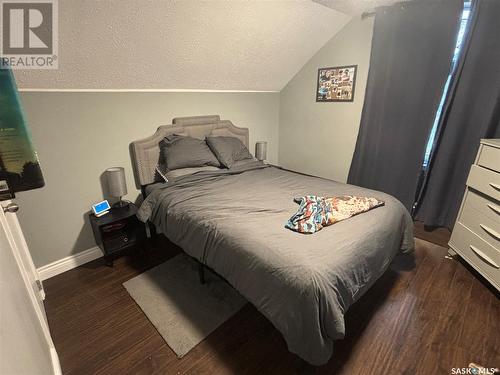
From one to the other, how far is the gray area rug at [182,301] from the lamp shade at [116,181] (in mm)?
750

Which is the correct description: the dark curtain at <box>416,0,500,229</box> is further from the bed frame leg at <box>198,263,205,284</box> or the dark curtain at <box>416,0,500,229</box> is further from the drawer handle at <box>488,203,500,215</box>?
the bed frame leg at <box>198,263,205,284</box>

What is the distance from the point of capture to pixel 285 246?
1.35 m

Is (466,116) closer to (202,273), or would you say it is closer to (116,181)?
(202,273)

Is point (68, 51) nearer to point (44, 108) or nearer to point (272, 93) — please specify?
point (44, 108)

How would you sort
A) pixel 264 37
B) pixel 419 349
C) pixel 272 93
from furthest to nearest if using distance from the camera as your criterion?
A: pixel 272 93
pixel 264 37
pixel 419 349

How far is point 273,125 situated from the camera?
3.89 meters

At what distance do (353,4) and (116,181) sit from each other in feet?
9.46

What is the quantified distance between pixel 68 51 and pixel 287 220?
190cm

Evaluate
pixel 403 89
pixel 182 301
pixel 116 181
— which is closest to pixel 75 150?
pixel 116 181

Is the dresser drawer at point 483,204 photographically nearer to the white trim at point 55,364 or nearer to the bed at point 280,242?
the bed at point 280,242

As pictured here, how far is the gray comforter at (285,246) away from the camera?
119 cm

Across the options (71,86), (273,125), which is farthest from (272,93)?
(71,86)

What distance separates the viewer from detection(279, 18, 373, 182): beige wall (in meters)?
2.93

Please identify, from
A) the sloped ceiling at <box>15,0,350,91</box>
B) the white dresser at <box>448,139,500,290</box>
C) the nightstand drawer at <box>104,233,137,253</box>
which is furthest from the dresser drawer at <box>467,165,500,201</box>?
the nightstand drawer at <box>104,233,137,253</box>
